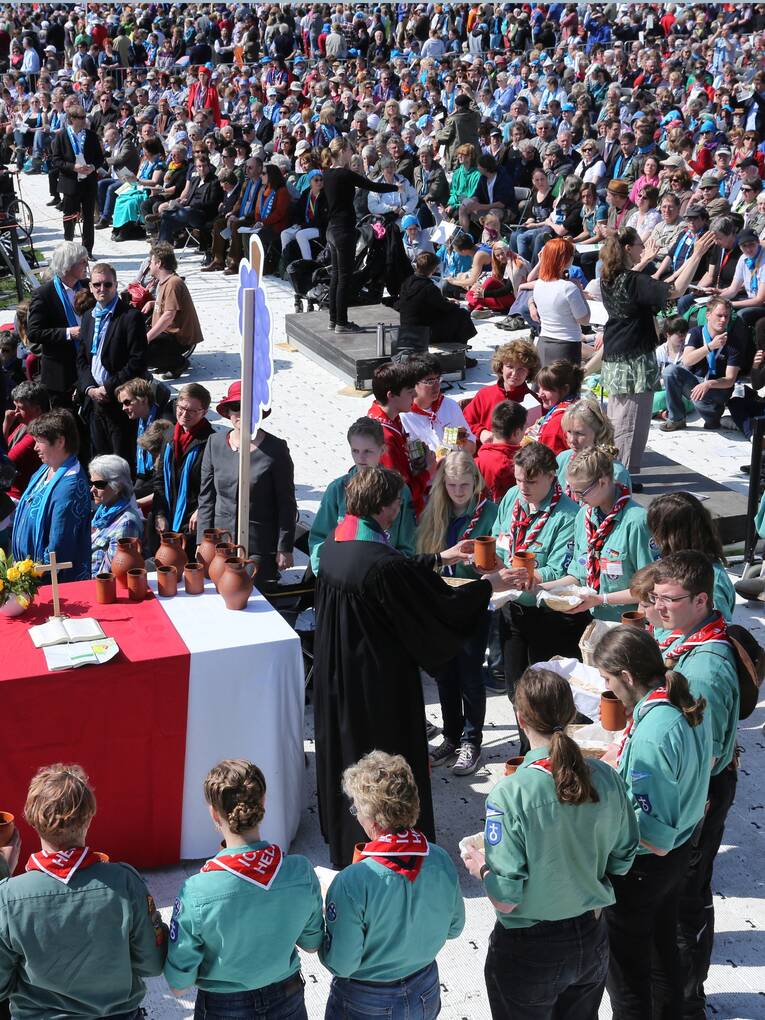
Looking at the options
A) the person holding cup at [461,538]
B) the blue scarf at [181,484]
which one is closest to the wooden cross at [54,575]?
the person holding cup at [461,538]

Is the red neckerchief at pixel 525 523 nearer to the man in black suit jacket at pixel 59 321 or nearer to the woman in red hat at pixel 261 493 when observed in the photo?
the woman in red hat at pixel 261 493

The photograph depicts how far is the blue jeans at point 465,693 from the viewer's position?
5.21m

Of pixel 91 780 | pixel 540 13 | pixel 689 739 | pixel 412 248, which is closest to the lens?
pixel 689 739

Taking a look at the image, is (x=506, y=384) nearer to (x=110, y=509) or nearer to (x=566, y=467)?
(x=566, y=467)

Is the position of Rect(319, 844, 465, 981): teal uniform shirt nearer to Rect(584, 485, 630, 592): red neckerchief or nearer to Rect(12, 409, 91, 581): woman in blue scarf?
Rect(584, 485, 630, 592): red neckerchief

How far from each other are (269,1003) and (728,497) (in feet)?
18.2

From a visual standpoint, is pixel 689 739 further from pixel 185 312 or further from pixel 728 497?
pixel 185 312

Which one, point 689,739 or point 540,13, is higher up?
point 540,13

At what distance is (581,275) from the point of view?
1241 cm

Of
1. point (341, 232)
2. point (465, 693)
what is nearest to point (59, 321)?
point (341, 232)

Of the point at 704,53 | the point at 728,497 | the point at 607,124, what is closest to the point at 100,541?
the point at 728,497

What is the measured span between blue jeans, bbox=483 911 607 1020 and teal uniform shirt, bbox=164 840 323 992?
57 cm

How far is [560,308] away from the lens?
8219 millimetres

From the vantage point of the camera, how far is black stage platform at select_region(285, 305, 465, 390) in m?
10.8
